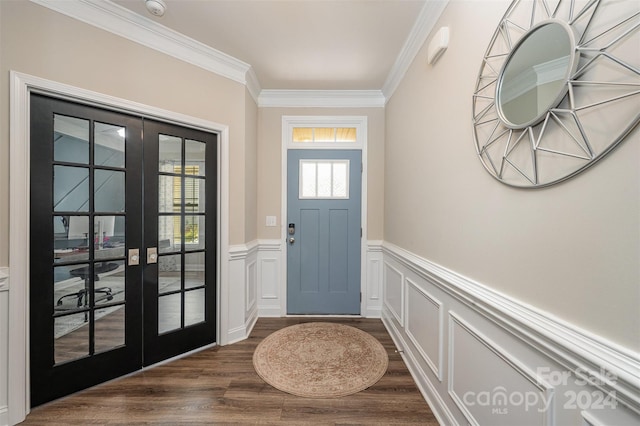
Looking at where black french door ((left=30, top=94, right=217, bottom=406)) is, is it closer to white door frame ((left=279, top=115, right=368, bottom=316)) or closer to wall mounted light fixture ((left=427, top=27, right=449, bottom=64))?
white door frame ((left=279, top=115, right=368, bottom=316))

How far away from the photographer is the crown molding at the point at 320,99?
2951mm

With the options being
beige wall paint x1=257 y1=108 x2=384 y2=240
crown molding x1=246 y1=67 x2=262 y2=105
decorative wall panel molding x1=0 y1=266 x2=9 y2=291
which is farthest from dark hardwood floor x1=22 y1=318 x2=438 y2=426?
crown molding x1=246 y1=67 x2=262 y2=105

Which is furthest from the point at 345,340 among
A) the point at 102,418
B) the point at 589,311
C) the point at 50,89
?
the point at 50,89

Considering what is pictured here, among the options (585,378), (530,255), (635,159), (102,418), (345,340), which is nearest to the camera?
(635,159)

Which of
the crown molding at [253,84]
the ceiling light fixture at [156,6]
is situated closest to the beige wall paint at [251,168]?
the crown molding at [253,84]

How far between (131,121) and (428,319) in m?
2.65

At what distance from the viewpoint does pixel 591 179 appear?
0.72 m

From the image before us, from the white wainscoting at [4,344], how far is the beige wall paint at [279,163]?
194 centimetres

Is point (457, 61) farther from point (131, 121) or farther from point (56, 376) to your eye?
point (56, 376)

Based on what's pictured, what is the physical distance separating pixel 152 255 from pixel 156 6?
1817 mm

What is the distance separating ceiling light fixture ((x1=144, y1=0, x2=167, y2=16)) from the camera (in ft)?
5.59

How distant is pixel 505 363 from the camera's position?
1.04m

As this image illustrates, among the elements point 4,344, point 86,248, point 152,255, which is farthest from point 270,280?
point 4,344

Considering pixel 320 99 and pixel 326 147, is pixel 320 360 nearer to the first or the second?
pixel 326 147
